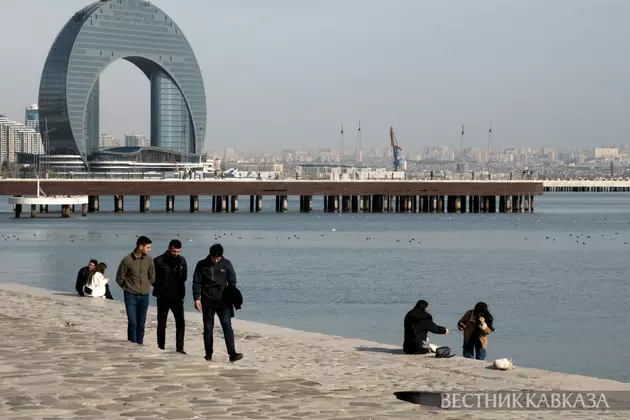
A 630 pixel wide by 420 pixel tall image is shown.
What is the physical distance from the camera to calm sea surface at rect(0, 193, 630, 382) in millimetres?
30797

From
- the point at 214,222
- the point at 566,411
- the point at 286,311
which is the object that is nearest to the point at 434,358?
the point at 566,411

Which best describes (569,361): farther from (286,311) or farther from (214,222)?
(214,222)

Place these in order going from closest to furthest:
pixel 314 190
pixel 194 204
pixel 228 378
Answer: pixel 228 378
pixel 314 190
pixel 194 204

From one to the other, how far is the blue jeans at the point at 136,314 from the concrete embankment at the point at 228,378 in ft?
1.04

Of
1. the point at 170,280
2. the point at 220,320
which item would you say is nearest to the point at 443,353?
the point at 220,320

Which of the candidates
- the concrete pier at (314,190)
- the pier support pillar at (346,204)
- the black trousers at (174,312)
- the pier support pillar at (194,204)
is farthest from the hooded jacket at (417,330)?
the pier support pillar at (346,204)

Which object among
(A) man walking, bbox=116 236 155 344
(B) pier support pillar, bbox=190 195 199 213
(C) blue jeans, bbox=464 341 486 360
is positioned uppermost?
(A) man walking, bbox=116 236 155 344

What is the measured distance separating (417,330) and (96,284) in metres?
11.4

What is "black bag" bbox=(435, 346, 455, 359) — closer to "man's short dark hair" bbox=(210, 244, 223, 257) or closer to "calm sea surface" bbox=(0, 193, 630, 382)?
"man's short dark hair" bbox=(210, 244, 223, 257)

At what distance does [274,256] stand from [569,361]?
130ft

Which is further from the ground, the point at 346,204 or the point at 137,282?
the point at 137,282

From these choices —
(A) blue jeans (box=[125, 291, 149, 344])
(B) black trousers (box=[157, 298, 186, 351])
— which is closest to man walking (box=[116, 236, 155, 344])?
(A) blue jeans (box=[125, 291, 149, 344])

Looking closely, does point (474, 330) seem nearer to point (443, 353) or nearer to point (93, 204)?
point (443, 353)

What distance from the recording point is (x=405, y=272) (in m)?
53.4
